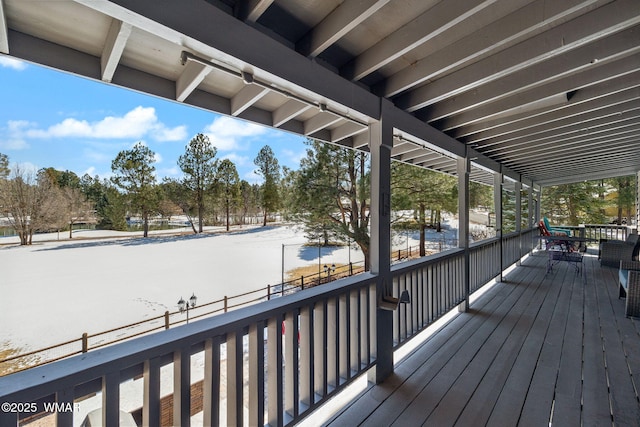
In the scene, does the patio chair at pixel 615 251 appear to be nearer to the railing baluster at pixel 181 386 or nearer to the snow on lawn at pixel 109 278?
the snow on lawn at pixel 109 278

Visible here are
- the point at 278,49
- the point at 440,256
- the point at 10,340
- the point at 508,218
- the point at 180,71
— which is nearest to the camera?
the point at 278,49

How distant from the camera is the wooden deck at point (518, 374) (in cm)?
173

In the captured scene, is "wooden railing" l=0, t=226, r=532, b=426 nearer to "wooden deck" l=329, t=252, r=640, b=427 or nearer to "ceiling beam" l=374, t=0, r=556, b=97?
"wooden deck" l=329, t=252, r=640, b=427

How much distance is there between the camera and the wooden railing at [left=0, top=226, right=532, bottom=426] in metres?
0.89

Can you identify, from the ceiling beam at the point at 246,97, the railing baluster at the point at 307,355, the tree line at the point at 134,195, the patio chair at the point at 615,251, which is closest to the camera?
the railing baluster at the point at 307,355

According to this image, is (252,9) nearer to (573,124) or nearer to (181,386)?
(181,386)

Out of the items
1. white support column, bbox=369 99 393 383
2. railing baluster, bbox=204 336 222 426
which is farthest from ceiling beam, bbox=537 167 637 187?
railing baluster, bbox=204 336 222 426

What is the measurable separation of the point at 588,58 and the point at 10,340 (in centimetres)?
523

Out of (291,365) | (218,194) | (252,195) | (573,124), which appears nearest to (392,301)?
(291,365)

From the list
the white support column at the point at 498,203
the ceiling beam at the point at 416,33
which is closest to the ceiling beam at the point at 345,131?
the ceiling beam at the point at 416,33

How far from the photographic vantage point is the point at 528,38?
174cm

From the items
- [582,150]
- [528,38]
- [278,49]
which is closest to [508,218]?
[582,150]

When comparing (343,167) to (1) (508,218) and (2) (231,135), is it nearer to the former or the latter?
(2) (231,135)

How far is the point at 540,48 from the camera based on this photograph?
1.70m
